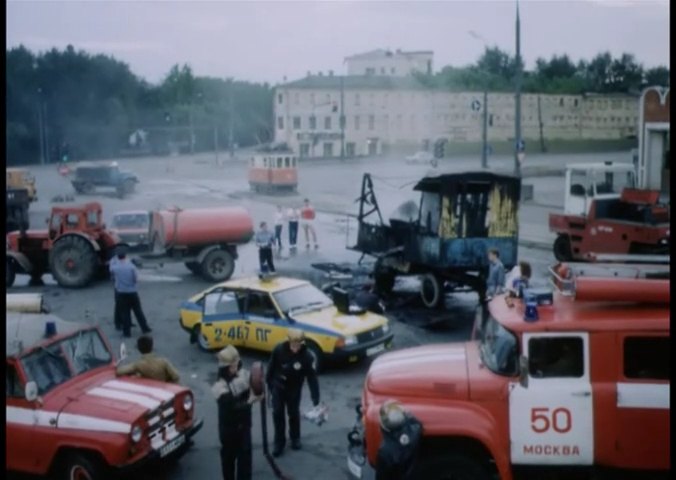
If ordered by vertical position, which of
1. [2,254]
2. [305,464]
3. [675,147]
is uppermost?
[675,147]

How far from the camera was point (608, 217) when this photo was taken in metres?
21.8

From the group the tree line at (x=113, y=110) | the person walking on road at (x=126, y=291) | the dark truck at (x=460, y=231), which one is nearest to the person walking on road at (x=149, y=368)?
the person walking on road at (x=126, y=291)

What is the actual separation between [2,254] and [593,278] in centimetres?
464

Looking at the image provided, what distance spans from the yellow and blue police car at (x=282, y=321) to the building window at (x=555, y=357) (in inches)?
210

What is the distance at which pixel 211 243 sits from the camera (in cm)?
2030

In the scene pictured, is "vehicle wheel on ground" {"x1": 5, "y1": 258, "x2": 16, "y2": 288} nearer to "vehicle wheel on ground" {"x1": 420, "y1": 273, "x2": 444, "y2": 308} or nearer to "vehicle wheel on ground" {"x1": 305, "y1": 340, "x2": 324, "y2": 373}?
"vehicle wheel on ground" {"x1": 420, "y1": 273, "x2": 444, "y2": 308}

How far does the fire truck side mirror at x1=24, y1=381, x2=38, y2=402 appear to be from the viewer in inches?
314

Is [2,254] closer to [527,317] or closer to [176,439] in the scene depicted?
[176,439]

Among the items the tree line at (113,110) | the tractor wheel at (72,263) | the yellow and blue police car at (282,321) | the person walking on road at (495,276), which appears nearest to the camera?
the yellow and blue police car at (282,321)

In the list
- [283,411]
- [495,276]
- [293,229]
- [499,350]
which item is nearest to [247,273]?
[293,229]

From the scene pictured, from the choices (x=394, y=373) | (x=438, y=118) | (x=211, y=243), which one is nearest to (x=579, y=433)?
(x=394, y=373)

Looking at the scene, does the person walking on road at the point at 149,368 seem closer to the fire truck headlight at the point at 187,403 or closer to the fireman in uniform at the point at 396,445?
the fire truck headlight at the point at 187,403

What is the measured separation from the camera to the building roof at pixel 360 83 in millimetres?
78562

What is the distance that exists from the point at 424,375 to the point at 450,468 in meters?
0.79
